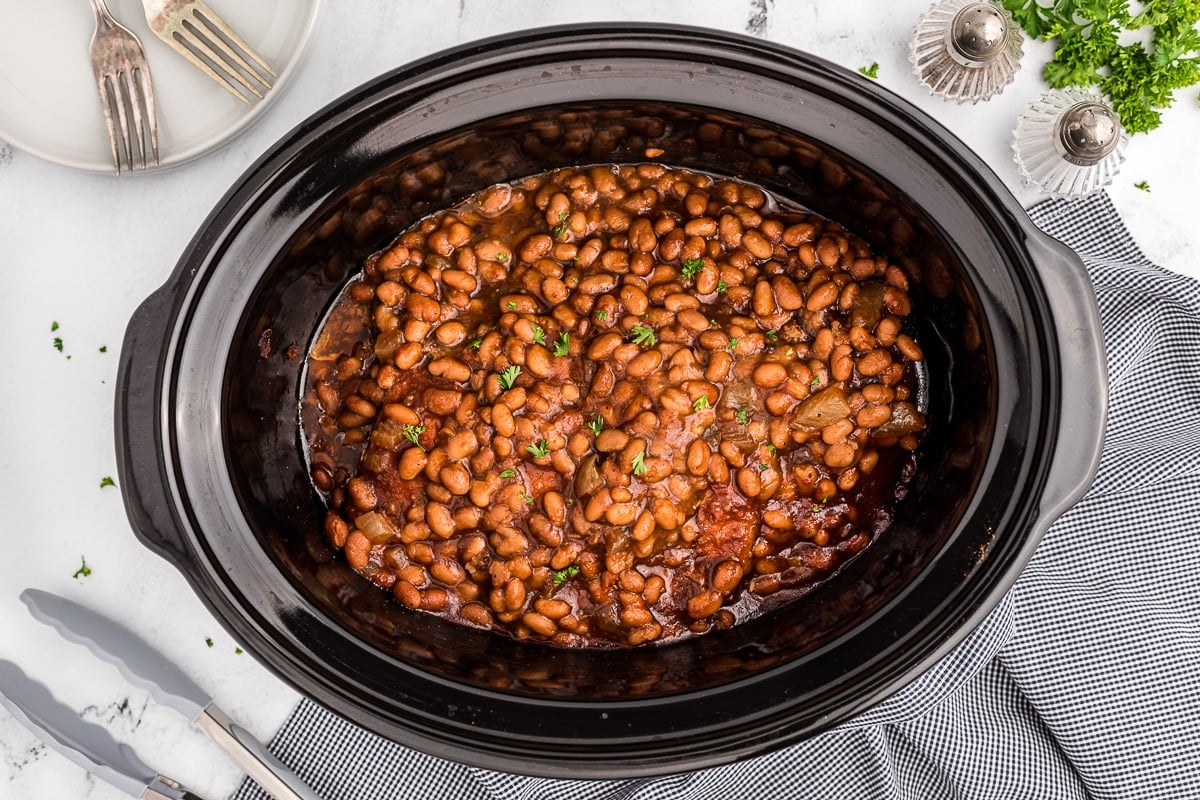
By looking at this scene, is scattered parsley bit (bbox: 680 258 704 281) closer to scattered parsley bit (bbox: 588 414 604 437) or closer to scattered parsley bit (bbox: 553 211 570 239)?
scattered parsley bit (bbox: 553 211 570 239)

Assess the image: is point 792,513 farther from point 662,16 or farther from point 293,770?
point 293,770

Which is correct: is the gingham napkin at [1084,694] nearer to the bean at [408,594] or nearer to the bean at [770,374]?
the bean at [408,594]

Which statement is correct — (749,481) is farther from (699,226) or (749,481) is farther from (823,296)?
(699,226)

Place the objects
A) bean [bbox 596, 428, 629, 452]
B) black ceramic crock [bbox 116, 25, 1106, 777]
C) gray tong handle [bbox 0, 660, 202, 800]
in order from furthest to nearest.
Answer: gray tong handle [bbox 0, 660, 202, 800], bean [bbox 596, 428, 629, 452], black ceramic crock [bbox 116, 25, 1106, 777]

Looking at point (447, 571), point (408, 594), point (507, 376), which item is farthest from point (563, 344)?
point (408, 594)

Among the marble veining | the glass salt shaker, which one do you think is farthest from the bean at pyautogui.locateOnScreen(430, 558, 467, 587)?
the glass salt shaker

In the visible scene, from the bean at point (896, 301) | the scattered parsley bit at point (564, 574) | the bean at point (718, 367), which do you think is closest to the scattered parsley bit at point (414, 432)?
the scattered parsley bit at point (564, 574)
